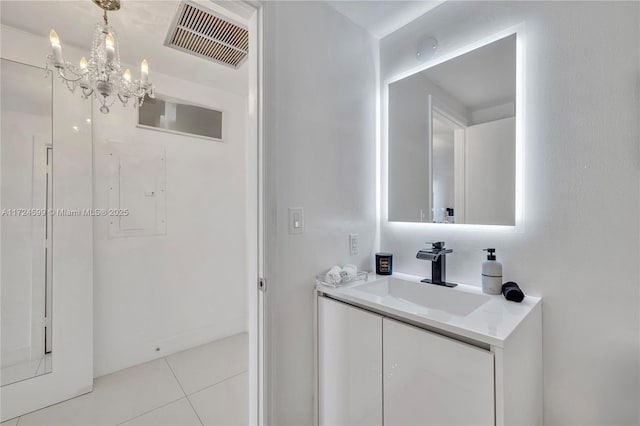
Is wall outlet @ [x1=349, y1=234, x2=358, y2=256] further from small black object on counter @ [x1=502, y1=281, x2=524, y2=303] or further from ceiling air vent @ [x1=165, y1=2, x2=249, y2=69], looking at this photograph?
ceiling air vent @ [x1=165, y1=2, x2=249, y2=69]

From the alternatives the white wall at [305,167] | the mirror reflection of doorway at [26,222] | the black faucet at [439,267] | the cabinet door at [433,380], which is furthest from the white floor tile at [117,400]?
the black faucet at [439,267]

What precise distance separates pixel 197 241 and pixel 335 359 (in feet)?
6.02

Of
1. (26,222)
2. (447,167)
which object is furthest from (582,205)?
(26,222)

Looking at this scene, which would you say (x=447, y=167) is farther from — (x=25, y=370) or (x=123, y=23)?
(x=25, y=370)

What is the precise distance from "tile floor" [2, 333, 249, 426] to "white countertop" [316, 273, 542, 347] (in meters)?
1.18

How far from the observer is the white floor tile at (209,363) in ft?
6.51

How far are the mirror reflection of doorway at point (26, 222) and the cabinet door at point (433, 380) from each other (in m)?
2.21

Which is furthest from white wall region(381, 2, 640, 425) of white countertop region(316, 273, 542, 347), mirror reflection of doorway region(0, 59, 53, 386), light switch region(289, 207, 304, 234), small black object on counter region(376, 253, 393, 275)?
mirror reflection of doorway region(0, 59, 53, 386)

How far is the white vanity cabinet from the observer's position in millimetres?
771

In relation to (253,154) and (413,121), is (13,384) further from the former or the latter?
(413,121)

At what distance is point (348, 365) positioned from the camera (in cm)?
116

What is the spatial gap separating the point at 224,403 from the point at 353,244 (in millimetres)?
1385

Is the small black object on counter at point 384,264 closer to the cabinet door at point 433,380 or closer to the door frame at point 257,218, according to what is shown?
the cabinet door at point 433,380

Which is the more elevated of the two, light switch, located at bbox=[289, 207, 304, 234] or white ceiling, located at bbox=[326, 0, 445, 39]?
white ceiling, located at bbox=[326, 0, 445, 39]
